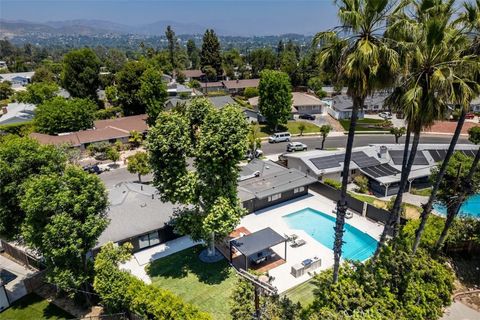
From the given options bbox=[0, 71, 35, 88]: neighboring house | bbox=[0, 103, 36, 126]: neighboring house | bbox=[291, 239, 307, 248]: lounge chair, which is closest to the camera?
bbox=[291, 239, 307, 248]: lounge chair

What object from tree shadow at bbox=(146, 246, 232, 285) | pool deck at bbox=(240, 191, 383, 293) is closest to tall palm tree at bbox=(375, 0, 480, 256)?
pool deck at bbox=(240, 191, 383, 293)

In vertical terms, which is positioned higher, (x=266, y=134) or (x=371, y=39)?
(x=371, y=39)

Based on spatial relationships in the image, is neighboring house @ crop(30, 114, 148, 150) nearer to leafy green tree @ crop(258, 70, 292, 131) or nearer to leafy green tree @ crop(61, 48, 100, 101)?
leafy green tree @ crop(61, 48, 100, 101)

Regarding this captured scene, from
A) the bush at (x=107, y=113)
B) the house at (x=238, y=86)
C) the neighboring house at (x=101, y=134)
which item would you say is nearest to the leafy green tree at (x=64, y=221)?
the neighboring house at (x=101, y=134)

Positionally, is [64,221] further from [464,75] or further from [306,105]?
[306,105]

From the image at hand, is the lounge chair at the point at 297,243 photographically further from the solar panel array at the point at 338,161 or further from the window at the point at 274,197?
the solar panel array at the point at 338,161

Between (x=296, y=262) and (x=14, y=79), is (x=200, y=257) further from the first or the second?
(x=14, y=79)

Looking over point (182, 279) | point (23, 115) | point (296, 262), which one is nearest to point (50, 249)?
point (182, 279)
